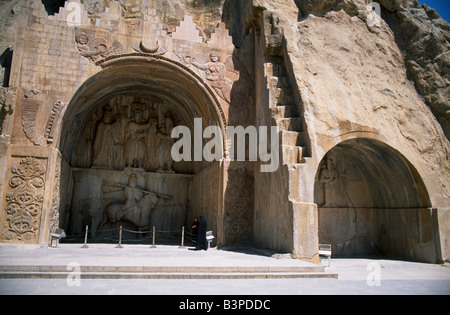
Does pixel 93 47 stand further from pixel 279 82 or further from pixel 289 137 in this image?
pixel 289 137

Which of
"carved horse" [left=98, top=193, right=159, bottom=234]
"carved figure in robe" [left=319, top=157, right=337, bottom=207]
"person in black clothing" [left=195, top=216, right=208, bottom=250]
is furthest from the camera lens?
"carved horse" [left=98, top=193, right=159, bottom=234]

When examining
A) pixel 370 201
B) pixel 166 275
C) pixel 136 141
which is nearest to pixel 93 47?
pixel 136 141

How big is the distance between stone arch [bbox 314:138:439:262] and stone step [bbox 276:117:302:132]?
160 cm

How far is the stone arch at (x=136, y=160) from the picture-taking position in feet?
39.4

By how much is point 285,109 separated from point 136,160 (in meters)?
7.81

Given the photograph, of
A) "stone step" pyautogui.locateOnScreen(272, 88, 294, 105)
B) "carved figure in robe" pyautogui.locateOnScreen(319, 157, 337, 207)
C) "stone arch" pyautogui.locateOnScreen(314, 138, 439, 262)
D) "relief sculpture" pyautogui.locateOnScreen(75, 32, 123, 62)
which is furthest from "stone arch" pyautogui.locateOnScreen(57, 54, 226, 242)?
"stone arch" pyautogui.locateOnScreen(314, 138, 439, 262)

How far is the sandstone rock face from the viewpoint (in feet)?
30.0

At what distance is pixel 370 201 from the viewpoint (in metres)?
11.2

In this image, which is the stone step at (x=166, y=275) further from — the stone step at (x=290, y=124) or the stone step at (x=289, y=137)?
the stone step at (x=290, y=124)

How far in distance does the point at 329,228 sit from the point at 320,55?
5046 millimetres

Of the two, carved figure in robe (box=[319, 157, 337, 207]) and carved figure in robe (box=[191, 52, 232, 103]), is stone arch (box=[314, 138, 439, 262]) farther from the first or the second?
carved figure in robe (box=[191, 52, 232, 103])

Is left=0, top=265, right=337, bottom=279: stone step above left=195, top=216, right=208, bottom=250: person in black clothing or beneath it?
beneath
